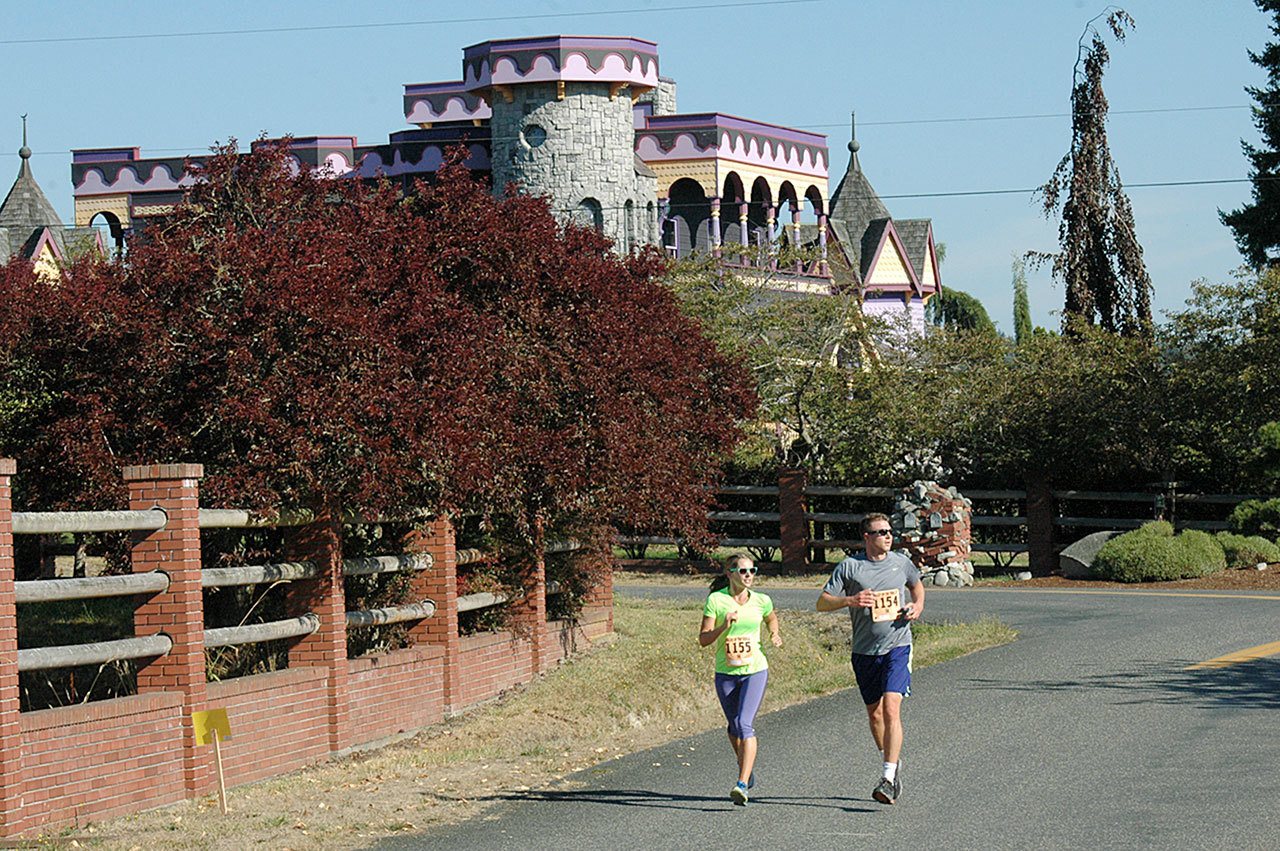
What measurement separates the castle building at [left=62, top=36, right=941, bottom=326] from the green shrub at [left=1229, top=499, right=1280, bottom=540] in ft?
39.1

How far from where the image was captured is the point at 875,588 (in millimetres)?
10805

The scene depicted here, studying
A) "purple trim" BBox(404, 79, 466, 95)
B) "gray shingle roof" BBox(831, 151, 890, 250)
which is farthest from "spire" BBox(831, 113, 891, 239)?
"purple trim" BBox(404, 79, 466, 95)

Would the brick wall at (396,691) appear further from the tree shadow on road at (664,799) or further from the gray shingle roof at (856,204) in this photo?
the gray shingle roof at (856,204)

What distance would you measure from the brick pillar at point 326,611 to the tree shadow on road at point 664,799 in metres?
1.94

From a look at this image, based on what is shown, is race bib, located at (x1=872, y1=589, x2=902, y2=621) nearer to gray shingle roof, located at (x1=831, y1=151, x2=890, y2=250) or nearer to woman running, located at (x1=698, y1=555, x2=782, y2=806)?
woman running, located at (x1=698, y1=555, x2=782, y2=806)

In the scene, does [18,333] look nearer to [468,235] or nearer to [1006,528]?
[468,235]

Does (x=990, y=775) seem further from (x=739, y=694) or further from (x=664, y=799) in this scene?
(x=664, y=799)

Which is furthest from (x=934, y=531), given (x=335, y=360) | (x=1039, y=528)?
(x=335, y=360)

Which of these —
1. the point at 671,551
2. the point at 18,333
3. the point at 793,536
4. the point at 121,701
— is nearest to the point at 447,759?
the point at 121,701

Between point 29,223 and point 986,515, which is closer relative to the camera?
point 986,515

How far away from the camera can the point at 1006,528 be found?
31469 mm

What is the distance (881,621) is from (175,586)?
457 cm

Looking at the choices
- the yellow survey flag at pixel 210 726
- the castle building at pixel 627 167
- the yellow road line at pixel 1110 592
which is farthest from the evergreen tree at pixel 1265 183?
the yellow survey flag at pixel 210 726

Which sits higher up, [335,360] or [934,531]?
[335,360]
